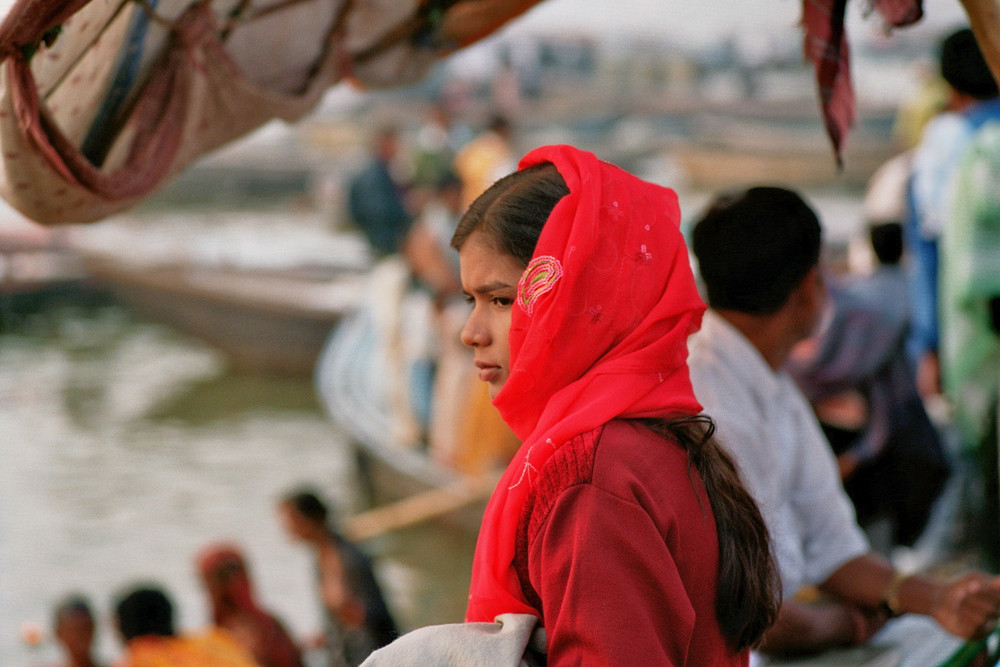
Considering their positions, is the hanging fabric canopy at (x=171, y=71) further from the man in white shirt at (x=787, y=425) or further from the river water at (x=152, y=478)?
the river water at (x=152, y=478)

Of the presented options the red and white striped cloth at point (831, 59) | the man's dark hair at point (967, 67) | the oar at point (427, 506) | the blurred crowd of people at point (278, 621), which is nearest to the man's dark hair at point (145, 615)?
the blurred crowd of people at point (278, 621)

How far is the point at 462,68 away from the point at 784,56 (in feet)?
31.5

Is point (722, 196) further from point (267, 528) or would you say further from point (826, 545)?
point (267, 528)

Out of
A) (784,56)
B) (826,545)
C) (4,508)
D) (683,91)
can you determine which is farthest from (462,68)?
(826,545)

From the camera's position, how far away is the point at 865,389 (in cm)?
378

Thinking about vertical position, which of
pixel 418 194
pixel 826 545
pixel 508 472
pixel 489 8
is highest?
pixel 489 8

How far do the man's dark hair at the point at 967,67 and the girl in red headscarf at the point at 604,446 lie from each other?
269 cm

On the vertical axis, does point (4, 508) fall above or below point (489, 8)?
below

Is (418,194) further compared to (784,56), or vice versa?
(784,56)

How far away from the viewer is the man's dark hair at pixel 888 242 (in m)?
4.19

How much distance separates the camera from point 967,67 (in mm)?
3553

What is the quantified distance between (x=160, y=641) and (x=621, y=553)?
105 inches

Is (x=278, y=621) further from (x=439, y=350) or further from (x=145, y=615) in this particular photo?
(x=439, y=350)

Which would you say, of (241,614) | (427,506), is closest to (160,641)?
(241,614)
